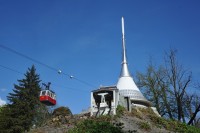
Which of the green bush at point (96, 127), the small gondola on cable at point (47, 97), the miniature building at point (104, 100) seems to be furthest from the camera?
the small gondola on cable at point (47, 97)

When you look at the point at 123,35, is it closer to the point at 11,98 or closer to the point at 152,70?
the point at 152,70

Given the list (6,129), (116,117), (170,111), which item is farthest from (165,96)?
(6,129)

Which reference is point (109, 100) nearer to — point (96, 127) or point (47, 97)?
point (96, 127)

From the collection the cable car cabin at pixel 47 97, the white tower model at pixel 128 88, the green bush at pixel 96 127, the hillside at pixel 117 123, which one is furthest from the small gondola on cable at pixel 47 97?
the green bush at pixel 96 127

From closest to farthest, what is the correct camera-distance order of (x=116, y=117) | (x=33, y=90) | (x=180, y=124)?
(x=116, y=117) < (x=180, y=124) < (x=33, y=90)

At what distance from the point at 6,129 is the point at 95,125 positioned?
50.8 ft

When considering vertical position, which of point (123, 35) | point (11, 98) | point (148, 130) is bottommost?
point (148, 130)

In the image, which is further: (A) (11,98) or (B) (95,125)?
(A) (11,98)

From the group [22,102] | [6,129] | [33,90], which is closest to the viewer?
[6,129]

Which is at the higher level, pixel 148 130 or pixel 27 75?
pixel 27 75

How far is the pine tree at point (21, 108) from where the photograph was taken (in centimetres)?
2997

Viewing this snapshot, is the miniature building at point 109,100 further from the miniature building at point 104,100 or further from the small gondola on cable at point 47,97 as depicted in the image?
the small gondola on cable at point 47,97

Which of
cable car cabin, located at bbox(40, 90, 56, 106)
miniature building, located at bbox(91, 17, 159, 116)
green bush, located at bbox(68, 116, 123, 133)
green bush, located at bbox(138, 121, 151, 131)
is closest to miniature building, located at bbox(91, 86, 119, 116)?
miniature building, located at bbox(91, 17, 159, 116)

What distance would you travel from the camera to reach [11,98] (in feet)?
113
